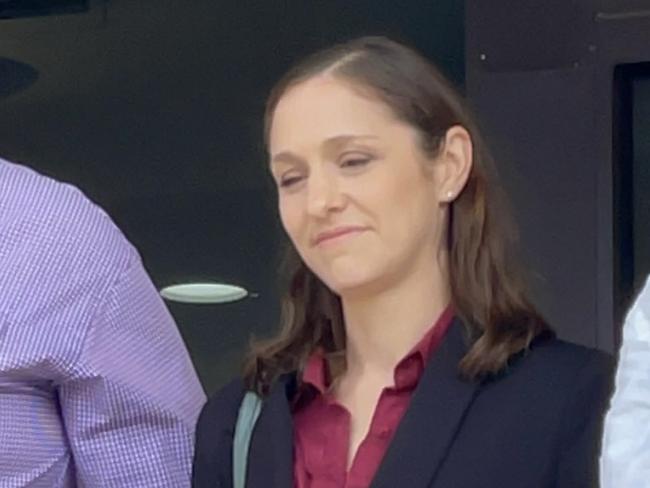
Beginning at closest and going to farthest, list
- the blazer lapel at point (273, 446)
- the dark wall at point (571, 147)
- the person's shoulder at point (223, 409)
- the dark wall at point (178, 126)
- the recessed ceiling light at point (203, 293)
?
1. the blazer lapel at point (273, 446)
2. the person's shoulder at point (223, 409)
3. the dark wall at point (571, 147)
4. the dark wall at point (178, 126)
5. the recessed ceiling light at point (203, 293)

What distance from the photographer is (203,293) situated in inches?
187

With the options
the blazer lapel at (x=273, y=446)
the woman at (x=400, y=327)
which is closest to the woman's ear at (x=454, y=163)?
the woman at (x=400, y=327)

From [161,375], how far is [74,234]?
189 millimetres

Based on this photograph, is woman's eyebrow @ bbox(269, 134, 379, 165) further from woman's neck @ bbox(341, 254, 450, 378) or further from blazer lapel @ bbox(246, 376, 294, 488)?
blazer lapel @ bbox(246, 376, 294, 488)

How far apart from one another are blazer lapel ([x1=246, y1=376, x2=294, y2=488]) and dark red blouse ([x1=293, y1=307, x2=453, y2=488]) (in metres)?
0.01

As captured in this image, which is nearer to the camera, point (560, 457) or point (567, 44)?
point (560, 457)

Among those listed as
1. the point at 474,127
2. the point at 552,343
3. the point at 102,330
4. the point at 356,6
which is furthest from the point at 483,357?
the point at 356,6

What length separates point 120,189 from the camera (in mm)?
4723

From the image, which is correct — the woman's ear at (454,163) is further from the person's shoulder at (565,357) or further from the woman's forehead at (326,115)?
the person's shoulder at (565,357)

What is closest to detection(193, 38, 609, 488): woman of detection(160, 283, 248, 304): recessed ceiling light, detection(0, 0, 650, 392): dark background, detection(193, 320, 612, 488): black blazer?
detection(193, 320, 612, 488): black blazer

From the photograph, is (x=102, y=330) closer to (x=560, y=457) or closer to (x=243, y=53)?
(x=560, y=457)

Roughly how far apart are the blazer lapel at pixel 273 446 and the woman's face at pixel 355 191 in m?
0.14

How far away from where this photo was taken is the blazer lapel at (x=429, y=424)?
1782mm

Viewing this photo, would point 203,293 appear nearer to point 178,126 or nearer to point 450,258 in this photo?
point 178,126
